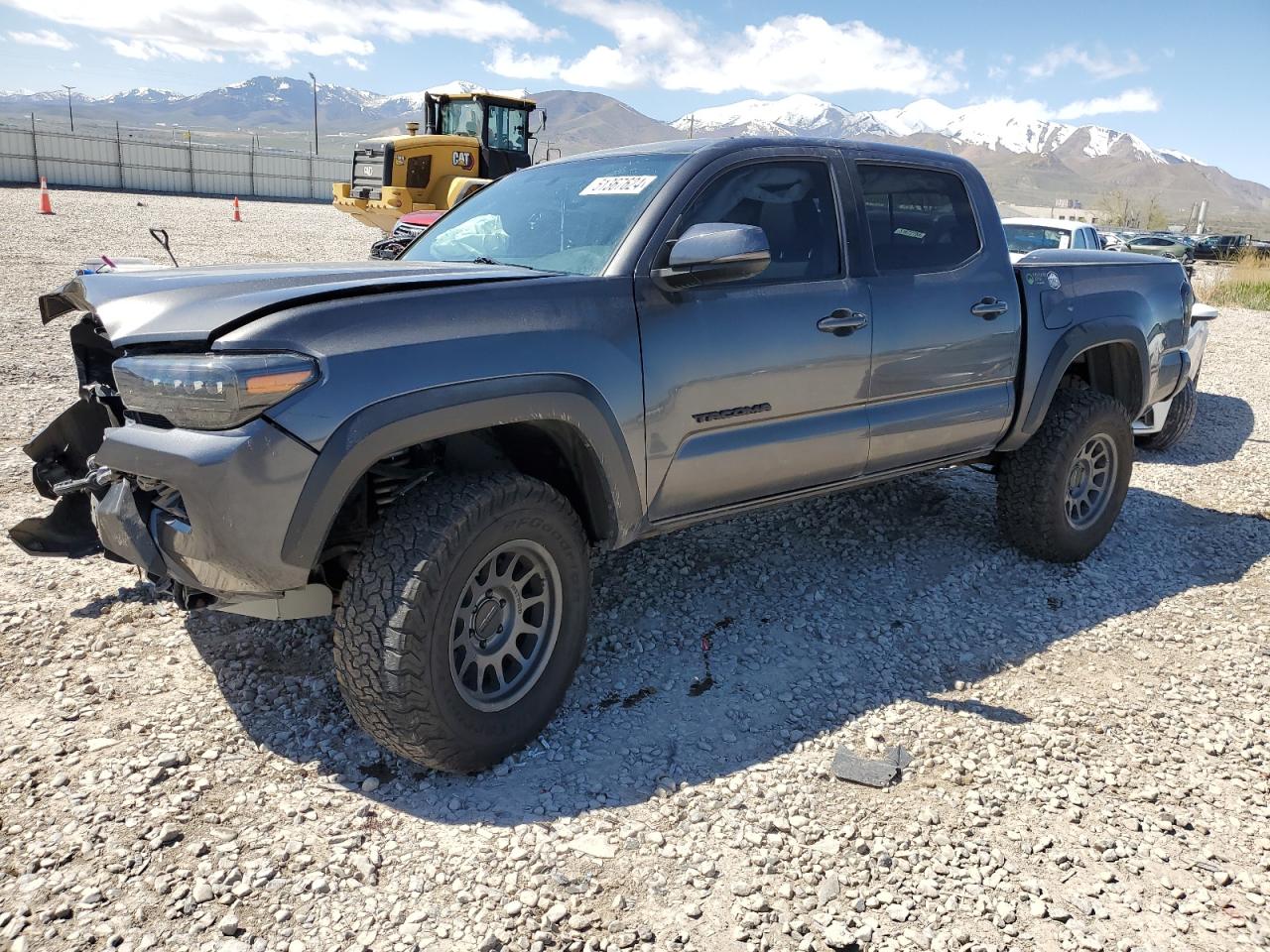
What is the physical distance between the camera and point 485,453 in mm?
3084

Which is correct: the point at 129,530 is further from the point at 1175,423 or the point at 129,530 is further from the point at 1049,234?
the point at 1049,234

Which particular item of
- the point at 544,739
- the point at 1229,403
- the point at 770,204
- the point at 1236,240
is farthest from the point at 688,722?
the point at 1236,240

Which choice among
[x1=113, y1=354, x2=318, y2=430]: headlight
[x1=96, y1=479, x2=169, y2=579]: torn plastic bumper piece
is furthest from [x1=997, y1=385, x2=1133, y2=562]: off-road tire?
[x1=96, y1=479, x2=169, y2=579]: torn plastic bumper piece

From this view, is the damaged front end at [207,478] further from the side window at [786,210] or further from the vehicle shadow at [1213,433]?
the vehicle shadow at [1213,433]

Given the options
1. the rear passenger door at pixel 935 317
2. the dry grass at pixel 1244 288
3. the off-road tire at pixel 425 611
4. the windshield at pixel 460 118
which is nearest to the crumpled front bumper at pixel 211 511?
the off-road tire at pixel 425 611

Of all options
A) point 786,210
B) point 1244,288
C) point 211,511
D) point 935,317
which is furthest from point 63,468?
point 1244,288

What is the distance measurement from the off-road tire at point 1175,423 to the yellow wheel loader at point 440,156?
11149mm

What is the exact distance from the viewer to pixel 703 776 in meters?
3.02

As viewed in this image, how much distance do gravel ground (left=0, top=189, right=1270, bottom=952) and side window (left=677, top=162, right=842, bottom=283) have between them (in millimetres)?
1544

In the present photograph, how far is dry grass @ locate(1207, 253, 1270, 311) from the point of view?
63.2ft

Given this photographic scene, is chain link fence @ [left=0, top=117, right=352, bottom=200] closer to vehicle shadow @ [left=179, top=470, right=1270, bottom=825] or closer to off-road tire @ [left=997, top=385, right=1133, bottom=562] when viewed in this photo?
vehicle shadow @ [left=179, top=470, right=1270, bottom=825]

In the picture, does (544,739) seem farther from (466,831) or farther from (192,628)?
(192,628)

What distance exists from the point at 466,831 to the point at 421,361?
135 centimetres

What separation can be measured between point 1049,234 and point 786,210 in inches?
290
